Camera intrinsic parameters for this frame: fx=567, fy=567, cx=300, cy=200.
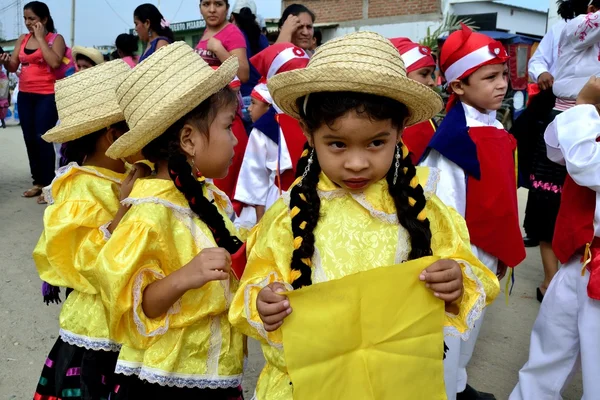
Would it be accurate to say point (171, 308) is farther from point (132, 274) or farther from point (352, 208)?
point (352, 208)

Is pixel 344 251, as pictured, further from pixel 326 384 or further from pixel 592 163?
pixel 592 163

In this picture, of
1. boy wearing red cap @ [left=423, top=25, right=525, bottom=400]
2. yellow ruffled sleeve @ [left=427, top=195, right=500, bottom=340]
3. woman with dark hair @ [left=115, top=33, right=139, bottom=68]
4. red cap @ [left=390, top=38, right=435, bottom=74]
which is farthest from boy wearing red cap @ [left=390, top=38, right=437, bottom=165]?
woman with dark hair @ [left=115, top=33, right=139, bottom=68]

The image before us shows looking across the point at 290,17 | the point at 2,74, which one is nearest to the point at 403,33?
the point at 2,74

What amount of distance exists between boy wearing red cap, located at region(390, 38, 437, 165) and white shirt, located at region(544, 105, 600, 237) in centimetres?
82

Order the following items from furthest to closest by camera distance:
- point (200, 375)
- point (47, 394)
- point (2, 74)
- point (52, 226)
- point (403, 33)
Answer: point (403, 33), point (2, 74), point (47, 394), point (52, 226), point (200, 375)

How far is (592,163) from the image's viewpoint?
2.16m

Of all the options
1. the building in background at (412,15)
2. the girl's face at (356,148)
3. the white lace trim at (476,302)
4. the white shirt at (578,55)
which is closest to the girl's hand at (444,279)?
the white lace trim at (476,302)

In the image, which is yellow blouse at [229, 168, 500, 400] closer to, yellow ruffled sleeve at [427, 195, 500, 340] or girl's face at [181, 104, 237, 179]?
yellow ruffled sleeve at [427, 195, 500, 340]

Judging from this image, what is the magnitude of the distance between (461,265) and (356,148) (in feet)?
1.45

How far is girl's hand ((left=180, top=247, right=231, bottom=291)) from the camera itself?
1567 mm

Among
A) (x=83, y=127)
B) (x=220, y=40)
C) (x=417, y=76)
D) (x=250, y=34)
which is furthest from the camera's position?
(x=250, y=34)

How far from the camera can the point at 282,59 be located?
3.40 metres

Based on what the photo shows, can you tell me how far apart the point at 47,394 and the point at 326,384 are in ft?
4.51

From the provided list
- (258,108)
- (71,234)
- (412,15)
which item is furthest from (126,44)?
(412,15)
